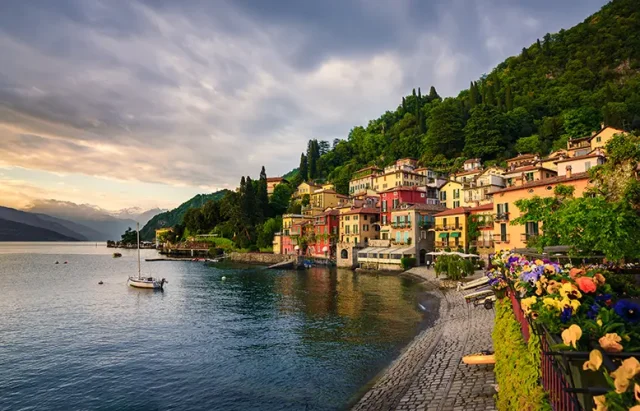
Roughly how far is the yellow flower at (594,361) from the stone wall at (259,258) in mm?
85147

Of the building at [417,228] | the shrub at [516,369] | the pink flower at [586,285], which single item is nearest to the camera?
the pink flower at [586,285]

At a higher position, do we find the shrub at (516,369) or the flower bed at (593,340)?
the flower bed at (593,340)

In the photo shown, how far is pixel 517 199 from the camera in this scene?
4106 centimetres

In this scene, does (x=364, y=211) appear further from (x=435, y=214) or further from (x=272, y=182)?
(x=272, y=182)

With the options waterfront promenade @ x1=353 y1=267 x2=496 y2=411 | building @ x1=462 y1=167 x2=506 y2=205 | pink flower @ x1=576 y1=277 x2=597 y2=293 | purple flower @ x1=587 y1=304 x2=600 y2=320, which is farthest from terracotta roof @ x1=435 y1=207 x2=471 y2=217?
purple flower @ x1=587 y1=304 x2=600 y2=320

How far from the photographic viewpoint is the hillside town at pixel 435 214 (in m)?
43.1

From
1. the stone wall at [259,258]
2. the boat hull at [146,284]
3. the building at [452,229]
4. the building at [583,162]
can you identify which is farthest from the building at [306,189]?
the building at [583,162]

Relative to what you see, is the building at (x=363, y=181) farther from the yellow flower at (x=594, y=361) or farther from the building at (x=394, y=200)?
the yellow flower at (x=594, y=361)

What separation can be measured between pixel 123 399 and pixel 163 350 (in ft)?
23.3

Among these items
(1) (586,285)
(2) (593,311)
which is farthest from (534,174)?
(2) (593,311)

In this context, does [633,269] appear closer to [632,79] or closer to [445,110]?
[445,110]

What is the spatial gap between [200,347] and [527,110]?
4203 inches

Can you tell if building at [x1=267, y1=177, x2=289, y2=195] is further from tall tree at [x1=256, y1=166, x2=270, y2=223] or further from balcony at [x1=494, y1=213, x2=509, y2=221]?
balcony at [x1=494, y1=213, x2=509, y2=221]

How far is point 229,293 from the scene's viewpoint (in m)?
47.2
